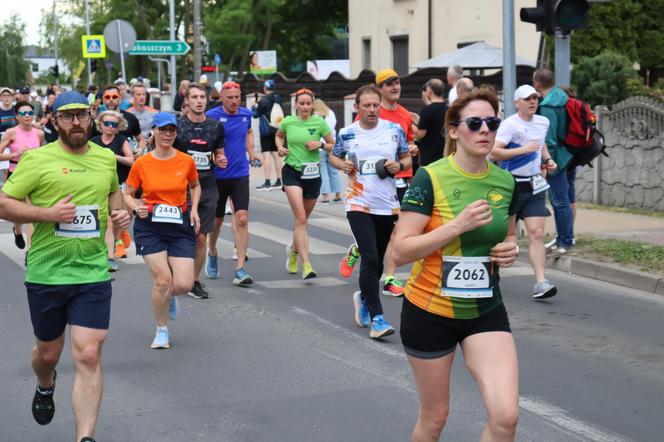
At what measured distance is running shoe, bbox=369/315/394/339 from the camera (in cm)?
826

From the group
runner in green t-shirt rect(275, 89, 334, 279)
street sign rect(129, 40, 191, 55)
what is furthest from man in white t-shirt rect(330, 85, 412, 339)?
street sign rect(129, 40, 191, 55)

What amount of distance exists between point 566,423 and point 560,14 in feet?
24.5

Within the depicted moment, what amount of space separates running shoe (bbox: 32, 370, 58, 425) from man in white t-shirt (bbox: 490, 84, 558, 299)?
5.15 m

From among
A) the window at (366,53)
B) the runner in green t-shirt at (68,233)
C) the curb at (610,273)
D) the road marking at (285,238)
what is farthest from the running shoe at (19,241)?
the window at (366,53)

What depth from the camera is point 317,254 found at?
42.8 ft

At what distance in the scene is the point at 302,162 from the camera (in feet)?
36.6

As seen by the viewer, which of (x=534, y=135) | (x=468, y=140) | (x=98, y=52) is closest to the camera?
(x=468, y=140)

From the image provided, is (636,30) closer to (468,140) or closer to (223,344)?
(223,344)

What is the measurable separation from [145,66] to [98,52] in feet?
129

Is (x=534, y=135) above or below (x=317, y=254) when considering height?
above

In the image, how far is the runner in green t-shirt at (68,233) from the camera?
5496mm

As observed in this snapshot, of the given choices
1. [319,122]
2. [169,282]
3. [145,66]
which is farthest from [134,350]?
[145,66]

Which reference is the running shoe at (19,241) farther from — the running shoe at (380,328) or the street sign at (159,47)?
the street sign at (159,47)

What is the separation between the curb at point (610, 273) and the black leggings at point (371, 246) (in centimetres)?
312
